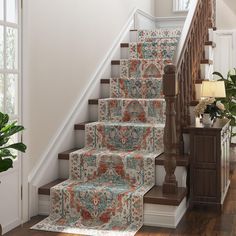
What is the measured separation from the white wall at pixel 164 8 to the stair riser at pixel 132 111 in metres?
3.36

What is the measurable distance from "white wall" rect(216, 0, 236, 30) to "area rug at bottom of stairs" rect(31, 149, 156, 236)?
3545 millimetres

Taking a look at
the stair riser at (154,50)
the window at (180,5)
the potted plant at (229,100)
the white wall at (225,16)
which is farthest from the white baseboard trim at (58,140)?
the window at (180,5)

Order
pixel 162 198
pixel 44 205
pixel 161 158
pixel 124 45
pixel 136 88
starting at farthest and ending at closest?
pixel 124 45, pixel 136 88, pixel 161 158, pixel 44 205, pixel 162 198

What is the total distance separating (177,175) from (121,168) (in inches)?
20.4

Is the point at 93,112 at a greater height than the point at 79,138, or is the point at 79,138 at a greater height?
the point at 93,112

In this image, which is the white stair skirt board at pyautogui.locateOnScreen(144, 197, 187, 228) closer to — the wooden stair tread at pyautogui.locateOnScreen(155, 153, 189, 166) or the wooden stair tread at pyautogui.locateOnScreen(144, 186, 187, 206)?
the wooden stair tread at pyautogui.locateOnScreen(144, 186, 187, 206)

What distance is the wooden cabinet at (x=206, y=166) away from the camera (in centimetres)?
438

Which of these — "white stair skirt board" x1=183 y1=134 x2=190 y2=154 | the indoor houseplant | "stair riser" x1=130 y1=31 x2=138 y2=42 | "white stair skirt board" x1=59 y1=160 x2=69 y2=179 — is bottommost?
"white stair skirt board" x1=59 y1=160 x2=69 y2=179

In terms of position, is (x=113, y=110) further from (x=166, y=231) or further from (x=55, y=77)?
(x=166, y=231)

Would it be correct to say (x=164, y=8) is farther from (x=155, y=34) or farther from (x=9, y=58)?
(x=9, y=58)

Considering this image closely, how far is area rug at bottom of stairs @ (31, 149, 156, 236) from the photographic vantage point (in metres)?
3.90

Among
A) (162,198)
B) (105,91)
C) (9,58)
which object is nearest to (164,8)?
(105,91)

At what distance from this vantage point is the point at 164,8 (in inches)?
319

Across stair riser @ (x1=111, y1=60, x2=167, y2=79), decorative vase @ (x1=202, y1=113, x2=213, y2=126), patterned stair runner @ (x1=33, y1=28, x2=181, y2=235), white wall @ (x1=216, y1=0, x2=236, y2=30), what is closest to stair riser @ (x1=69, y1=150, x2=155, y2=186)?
patterned stair runner @ (x1=33, y1=28, x2=181, y2=235)
